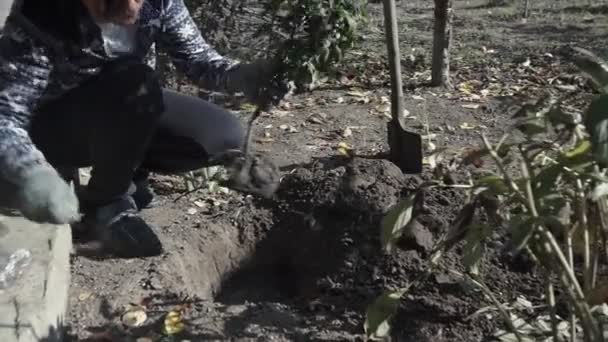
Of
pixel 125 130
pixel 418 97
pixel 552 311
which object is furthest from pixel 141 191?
pixel 418 97

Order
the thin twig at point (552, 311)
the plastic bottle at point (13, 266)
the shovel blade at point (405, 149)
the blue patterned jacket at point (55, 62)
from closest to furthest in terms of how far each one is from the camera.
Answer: the thin twig at point (552, 311) < the blue patterned jacket at point (55, 62) < the plastic bottle at point (13, 266) < the shovel blade at point (405, 149)

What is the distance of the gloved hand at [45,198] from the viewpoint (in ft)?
6.60

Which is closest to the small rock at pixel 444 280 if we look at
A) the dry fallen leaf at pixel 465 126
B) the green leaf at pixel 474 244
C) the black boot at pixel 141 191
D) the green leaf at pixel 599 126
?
the green leaf at pixel 474 244

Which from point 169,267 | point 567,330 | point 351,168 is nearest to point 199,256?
point 169,267

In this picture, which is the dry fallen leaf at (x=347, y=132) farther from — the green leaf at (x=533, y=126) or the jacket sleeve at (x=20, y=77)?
the green leaf at (x=533, y=126)

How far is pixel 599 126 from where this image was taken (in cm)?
142

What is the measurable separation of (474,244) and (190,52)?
1.22 metres

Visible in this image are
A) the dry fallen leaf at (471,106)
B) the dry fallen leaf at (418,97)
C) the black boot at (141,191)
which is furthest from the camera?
the dry fallen leaf at (418,97)

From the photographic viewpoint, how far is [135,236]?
2762mm

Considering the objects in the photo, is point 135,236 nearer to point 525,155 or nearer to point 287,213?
point 287,213

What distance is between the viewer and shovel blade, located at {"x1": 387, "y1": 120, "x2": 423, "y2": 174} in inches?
129

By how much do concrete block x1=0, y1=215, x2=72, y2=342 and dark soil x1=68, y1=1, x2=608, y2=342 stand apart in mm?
102

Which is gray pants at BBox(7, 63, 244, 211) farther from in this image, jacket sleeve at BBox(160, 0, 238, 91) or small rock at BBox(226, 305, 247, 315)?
small rock at BBox(226, 305, 247, 315)

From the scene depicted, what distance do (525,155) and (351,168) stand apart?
123 centimetres
